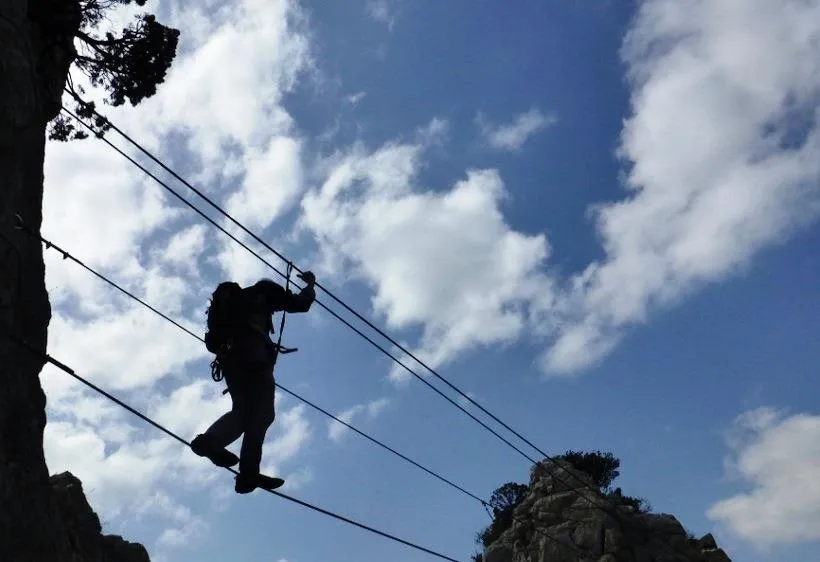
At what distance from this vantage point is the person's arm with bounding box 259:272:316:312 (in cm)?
847

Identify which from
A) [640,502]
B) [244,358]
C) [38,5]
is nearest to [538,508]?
[640,502]

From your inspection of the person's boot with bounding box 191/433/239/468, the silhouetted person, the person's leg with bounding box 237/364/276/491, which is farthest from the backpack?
the person's boot with bounding box 191/433/239/468

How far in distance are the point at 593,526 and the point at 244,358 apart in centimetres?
2476

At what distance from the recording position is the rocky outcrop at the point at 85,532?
22.2m

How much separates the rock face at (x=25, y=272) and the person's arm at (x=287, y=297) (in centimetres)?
387

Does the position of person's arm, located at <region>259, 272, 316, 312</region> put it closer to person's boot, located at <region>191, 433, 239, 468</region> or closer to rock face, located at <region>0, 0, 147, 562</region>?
person's boot, located at <region>191, 433, 239, 468</region>

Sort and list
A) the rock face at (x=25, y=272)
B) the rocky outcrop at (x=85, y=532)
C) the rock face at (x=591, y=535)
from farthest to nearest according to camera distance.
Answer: the rock face at (x=591, y=535)
the rocky outcrop at (x=85, y=532)
the rock face at (x=25, y=272)

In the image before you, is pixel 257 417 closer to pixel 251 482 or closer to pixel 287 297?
pixel 251 482

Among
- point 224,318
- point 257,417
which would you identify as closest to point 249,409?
point 257,417

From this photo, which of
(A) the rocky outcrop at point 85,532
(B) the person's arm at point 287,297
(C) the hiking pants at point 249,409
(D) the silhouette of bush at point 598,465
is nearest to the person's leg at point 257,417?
(C) the hiking pants at point 249,409

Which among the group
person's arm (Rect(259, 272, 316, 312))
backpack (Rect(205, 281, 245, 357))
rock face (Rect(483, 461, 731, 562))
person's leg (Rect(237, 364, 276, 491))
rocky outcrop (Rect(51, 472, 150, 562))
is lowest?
person's leg (Rect(237, 364, 276, 491))

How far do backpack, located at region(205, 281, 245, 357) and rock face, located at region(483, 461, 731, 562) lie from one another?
21.1m

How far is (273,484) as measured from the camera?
8023 mm

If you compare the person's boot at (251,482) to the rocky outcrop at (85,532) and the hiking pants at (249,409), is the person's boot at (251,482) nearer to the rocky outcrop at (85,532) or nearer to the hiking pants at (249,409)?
the hiking pants at (249,409)
